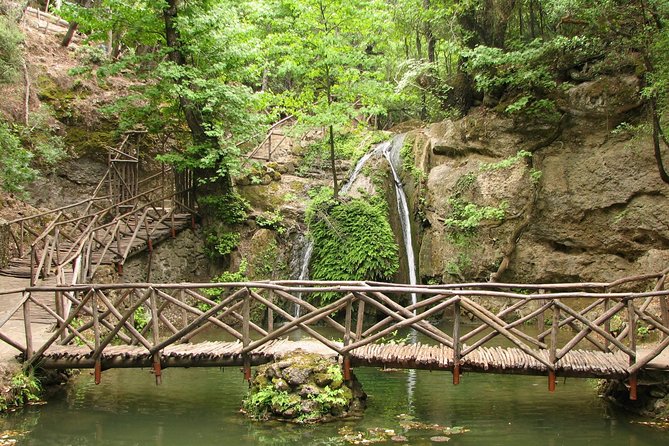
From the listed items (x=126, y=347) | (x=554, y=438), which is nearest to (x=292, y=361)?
(x=126, y=347)

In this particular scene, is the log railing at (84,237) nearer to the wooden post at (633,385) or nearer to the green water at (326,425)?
the green water at (326,425)

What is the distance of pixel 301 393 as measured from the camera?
7297mm

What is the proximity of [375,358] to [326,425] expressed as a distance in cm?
107

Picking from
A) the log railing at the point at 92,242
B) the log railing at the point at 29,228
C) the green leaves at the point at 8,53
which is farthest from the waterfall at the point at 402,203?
the green leaves at the point at 8,53

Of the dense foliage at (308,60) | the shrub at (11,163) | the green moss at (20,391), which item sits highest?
the dense foliage at (308,60)

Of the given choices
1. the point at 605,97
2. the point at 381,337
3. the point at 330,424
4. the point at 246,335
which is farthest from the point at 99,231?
the point at 605,97

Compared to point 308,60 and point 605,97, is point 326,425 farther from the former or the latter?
point 308,60

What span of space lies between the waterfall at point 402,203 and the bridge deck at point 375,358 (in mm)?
7077

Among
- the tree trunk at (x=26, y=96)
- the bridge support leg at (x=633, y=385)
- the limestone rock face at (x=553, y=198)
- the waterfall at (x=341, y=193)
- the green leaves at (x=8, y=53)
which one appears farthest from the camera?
the tree trunk at (x=26, y=96)

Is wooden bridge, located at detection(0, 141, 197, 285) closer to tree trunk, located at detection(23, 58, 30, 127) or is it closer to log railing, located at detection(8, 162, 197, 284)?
log railing, located at detection(8, 162, 197, 284)

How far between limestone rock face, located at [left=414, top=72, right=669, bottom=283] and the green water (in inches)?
197

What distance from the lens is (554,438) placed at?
6852 millimetres

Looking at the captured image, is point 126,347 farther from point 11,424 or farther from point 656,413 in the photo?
point 656,413

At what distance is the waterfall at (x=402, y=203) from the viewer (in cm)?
1550
